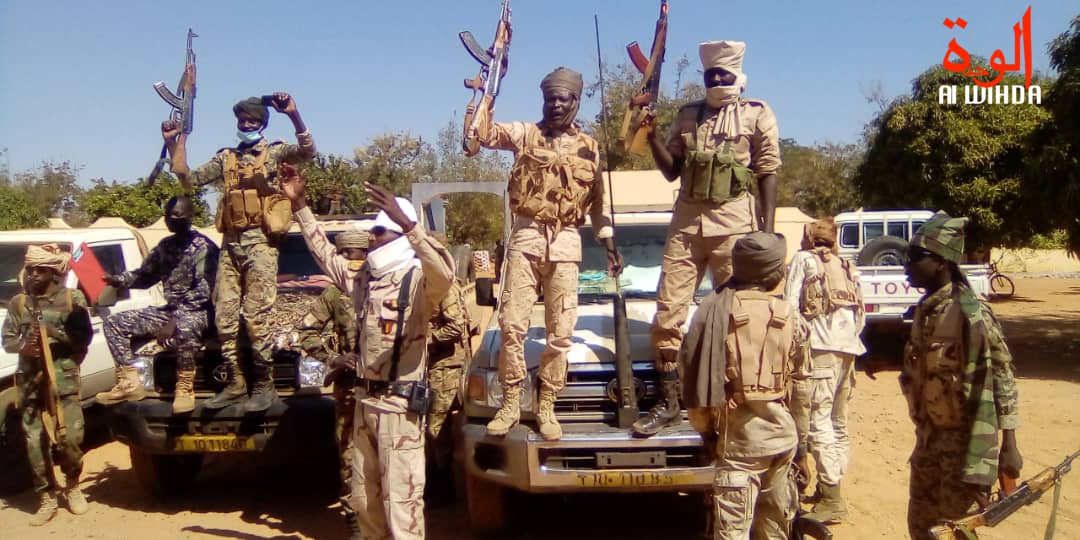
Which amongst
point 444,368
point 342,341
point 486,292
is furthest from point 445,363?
point 342,341

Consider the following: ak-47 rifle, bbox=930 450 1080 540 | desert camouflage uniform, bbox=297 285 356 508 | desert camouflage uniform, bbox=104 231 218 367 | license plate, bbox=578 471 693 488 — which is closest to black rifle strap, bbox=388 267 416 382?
desert camouflage uniform, bbox=297 285 356 508

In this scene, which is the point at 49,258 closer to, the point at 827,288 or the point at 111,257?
the point at 111,257

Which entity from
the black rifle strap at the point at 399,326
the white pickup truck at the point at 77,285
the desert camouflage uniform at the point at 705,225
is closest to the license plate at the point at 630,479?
the desert camouflage uniform at the point at 705,225

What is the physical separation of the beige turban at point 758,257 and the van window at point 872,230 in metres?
13.8

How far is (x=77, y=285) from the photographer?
6520mm

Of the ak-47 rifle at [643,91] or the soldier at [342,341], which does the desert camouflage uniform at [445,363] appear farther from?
the ak-47 rifle at [643,91]

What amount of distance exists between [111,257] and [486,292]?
3844 mm

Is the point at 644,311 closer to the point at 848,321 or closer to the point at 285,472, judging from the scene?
the point at 848,321

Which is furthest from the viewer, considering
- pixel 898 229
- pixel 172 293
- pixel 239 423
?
pixel 898 229

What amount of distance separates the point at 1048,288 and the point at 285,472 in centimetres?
2365

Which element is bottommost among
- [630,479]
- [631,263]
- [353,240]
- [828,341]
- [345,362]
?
[630,479]

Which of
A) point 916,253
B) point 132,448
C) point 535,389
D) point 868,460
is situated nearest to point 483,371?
point 535,389

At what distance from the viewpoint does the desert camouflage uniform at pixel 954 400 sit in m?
3.53

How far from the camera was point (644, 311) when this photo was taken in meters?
5.73
